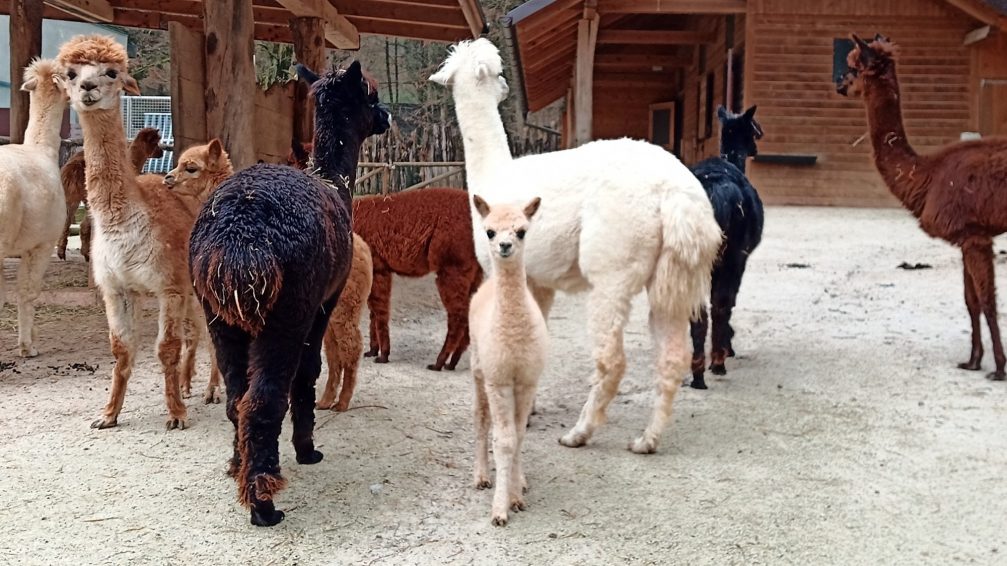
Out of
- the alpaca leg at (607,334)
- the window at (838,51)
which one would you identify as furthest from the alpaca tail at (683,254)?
the window at (838,51)

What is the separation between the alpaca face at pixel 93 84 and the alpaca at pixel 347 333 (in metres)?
1.46

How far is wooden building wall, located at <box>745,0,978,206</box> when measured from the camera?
14.4 m

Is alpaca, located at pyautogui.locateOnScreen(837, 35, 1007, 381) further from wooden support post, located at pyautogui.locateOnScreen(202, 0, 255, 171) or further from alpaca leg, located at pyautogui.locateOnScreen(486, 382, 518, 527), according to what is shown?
wooden support post, located at pyautogui.locateOnScreen(202, 0, 255, 171)

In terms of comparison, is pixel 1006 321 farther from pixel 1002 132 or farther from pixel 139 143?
pixel 1002 132

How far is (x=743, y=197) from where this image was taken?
539cm

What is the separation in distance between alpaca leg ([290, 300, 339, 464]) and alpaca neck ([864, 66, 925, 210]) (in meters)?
4.29

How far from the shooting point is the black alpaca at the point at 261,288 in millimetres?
2738

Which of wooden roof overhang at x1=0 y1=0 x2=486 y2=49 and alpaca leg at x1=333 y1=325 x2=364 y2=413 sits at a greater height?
wooden roof overhang at x1=0 y1=0 x2=486 y2=49

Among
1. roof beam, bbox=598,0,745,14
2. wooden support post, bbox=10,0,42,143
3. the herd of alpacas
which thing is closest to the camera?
the herd of alpacas

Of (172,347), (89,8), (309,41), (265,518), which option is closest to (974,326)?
(265,518)

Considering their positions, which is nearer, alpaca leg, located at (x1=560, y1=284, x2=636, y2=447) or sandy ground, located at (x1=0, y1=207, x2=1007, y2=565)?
sandy ground, located at (x1=0, y1=207, x2=1007, y2=565)

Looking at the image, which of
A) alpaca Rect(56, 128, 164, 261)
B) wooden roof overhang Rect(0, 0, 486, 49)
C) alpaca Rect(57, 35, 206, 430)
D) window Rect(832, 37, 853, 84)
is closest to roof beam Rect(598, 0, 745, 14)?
window Rect(832, 37, 853, 84)

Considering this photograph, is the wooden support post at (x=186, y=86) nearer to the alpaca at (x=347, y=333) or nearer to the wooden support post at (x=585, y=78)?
the alpaca at (x=347, y=333)

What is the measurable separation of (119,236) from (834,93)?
44.0ft
